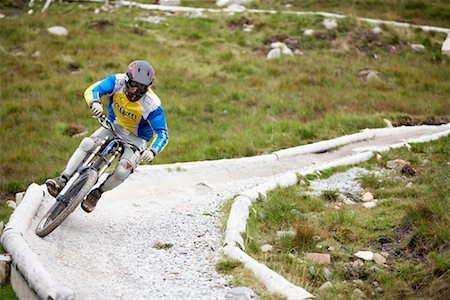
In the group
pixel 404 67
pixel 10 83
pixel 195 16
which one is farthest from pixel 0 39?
pixel 404 67

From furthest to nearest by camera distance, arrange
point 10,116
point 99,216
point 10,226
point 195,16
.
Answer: point 195,16
point 10,116
point 99,216
point 10,226

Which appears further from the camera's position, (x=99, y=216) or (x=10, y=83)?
(x=10, y=83)

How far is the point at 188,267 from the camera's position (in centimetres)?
755

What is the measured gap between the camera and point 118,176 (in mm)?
8734

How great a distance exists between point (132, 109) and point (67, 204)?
5.23 ft

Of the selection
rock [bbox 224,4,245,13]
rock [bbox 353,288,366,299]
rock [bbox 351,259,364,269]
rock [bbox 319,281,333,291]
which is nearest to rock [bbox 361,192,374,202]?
rock [bbox 351,259,364,269]

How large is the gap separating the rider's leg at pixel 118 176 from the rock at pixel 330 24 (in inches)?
813

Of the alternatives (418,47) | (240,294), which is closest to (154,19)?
(418,47)

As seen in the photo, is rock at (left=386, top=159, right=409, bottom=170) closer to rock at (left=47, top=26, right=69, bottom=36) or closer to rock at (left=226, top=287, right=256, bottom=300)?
rock at (left=226, top=287, right=256, bottom=300)

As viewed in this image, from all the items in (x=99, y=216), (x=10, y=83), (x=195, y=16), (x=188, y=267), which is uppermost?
(x=188, y=267)

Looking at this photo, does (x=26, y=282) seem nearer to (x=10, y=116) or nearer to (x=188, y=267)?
(x=188, y=267)

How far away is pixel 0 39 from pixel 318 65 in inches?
Answer: 479

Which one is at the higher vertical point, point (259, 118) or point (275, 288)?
point (275, 288)

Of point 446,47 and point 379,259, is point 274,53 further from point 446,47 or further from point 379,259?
point 379,259
